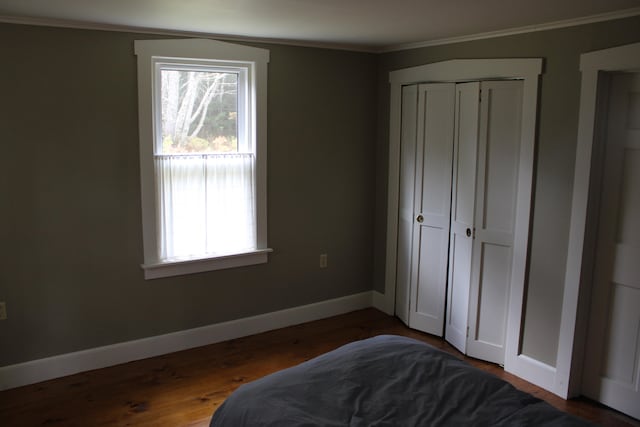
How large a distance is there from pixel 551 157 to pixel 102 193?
2.81 meters

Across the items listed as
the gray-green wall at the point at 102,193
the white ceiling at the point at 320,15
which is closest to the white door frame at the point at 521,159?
the white ceiling at the point at 320,15

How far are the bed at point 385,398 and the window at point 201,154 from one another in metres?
1.81

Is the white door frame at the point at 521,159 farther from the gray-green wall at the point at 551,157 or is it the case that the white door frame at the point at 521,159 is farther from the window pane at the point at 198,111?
the window pane at the point at 198,111

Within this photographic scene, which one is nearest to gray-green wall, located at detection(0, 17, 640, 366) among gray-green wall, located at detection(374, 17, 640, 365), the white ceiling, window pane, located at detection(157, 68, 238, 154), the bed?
gray-green wall, located at detection(374, 17, 640, 365)

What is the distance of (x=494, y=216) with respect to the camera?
12.0 ft

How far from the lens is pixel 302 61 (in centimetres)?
414

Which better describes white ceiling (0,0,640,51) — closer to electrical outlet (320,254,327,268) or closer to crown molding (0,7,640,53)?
crown molding (0,7,640,53)

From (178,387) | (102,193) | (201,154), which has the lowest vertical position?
(178,387)

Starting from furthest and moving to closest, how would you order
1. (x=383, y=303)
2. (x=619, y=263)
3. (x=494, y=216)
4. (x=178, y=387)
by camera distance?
(x=383, y=303) → (x=494, y=216) → (x=178, y=387) → (x=619, y=263)

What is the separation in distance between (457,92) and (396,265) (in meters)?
1.50

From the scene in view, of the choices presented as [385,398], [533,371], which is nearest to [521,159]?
[533,371]

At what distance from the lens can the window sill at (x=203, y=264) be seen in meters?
3.71

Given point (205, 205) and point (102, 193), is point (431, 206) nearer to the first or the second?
point (205, 205)

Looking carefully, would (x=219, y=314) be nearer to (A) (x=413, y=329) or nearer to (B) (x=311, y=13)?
(A) (x=413, y=329)
